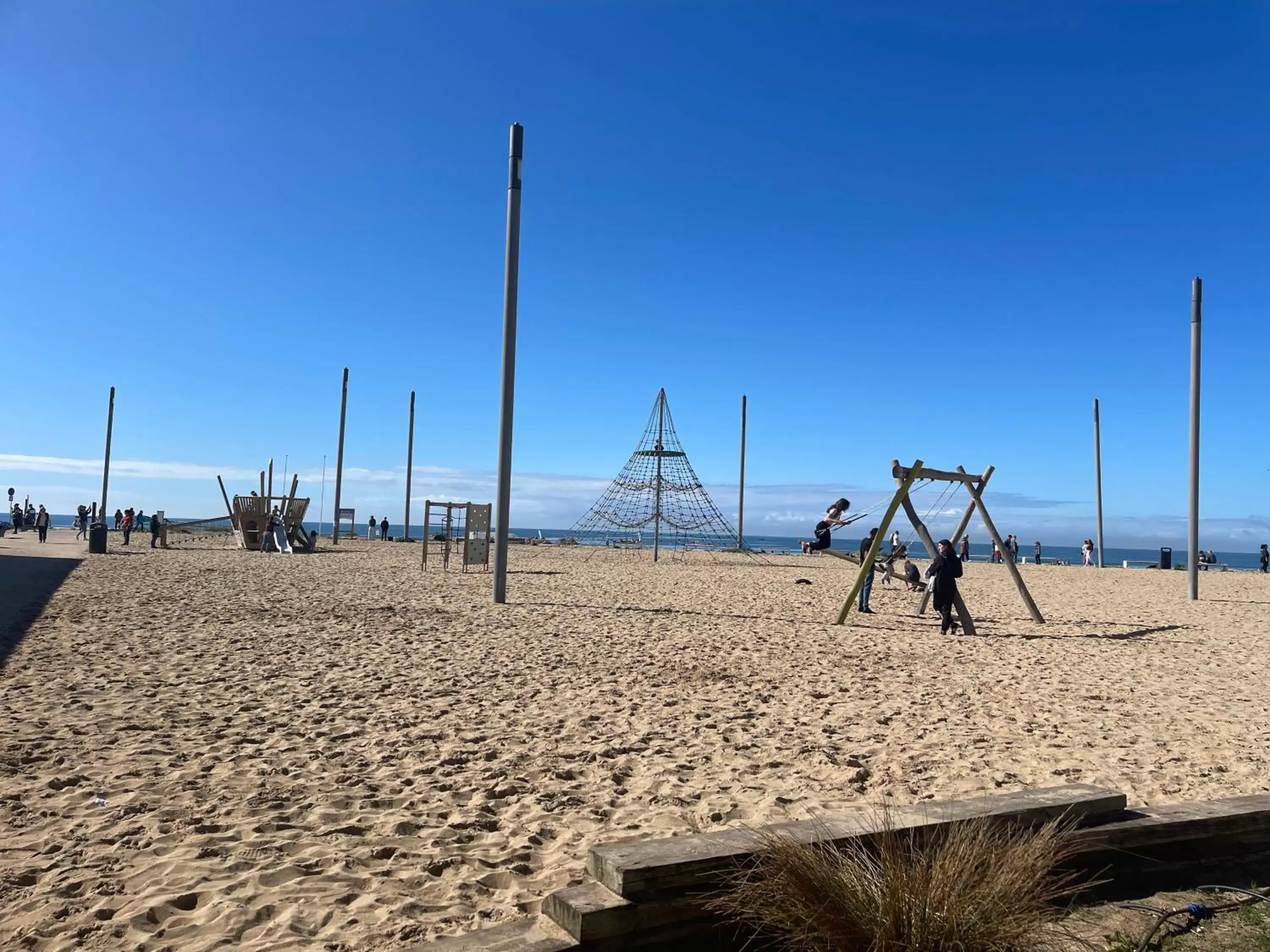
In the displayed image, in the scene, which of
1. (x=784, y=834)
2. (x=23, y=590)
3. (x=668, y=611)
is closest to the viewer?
(x=784, y=834)

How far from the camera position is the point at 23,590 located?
45.7ft

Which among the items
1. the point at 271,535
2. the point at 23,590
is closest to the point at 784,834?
the point at 23,590

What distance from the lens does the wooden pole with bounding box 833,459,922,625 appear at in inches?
491

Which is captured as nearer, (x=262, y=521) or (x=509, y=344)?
(x=509, y=344)

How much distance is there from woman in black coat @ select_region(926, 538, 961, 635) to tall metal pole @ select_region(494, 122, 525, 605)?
635cm

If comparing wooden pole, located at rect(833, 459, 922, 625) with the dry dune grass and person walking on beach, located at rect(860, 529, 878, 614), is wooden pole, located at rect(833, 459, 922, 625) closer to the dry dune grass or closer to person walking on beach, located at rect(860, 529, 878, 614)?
person walking on beach, located at rect(860, 529, 878, 614)

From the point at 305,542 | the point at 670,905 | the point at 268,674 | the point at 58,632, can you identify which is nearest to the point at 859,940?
the point at 670,905

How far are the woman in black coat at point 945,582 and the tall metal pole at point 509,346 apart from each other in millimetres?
6346

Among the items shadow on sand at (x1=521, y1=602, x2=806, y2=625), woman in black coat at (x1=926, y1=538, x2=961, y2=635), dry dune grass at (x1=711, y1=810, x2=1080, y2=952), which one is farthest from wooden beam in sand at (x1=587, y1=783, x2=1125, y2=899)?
shadow on sand at (x1=521, y1=602, x2=806, y2=625)

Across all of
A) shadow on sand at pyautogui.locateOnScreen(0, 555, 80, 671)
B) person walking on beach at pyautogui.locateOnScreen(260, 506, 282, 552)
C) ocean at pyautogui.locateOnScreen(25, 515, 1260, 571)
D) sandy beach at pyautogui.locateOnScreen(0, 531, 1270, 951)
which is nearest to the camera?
sandy beach at pyautogui.locateOnScreen(0, 531, 1270, 951)

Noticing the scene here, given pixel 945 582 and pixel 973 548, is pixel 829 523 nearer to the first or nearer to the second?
pixel 945 582

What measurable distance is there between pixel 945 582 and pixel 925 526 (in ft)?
3.01

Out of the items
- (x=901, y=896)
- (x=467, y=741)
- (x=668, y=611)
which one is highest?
(x=901, y=896)

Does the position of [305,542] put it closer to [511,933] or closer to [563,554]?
[563,554]
